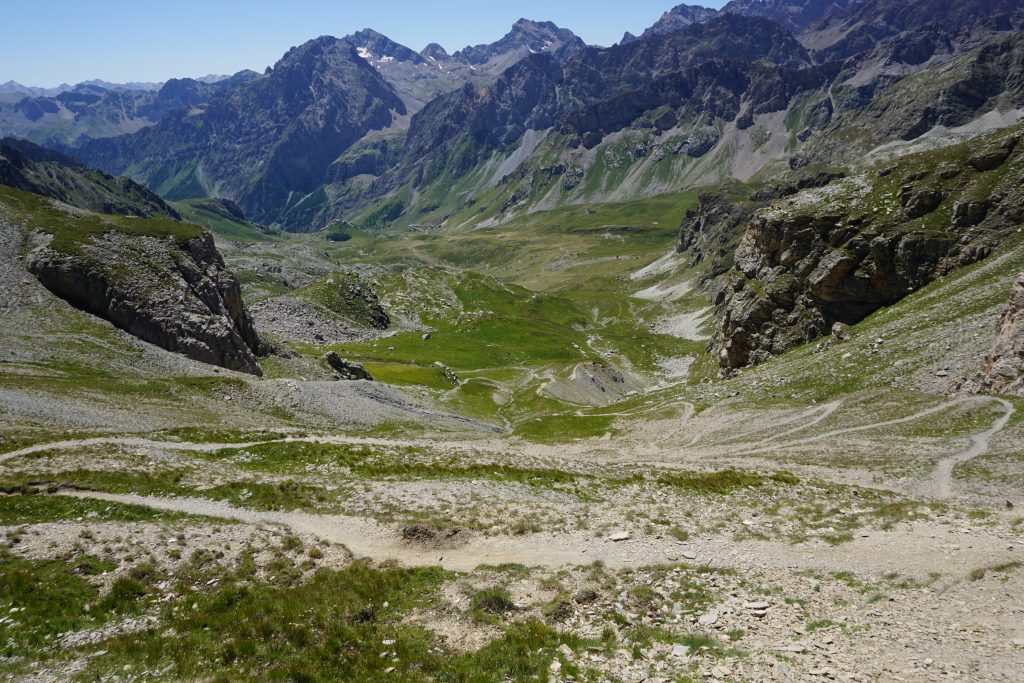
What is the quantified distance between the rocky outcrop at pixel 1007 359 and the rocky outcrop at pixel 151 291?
96.3 metres

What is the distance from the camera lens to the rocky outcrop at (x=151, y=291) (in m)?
79.0

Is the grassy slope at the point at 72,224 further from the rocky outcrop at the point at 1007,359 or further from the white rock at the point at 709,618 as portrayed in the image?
the rocky outcrop at the point at 1007,359

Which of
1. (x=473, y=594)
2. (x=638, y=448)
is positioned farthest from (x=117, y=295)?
(x=473, y=594)

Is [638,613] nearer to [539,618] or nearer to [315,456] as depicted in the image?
[539,618]

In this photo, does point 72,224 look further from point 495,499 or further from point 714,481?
point 714,481

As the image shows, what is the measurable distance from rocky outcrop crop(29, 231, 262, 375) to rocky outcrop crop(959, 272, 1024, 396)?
316ft

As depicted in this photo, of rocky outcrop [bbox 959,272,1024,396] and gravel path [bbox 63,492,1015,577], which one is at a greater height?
rocky outcrop [bbox 959,272,1024,396]

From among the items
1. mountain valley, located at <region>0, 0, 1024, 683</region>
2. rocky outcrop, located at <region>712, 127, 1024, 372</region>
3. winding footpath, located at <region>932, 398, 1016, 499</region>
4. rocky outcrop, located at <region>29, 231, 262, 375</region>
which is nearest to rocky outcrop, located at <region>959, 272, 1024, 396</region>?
mountain valley, located at <region>0, 0, 1024, 683</region>

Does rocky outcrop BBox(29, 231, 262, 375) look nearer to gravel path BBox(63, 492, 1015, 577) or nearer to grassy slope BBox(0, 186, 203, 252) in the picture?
grassy slope BBox(0, 186, 203, 252)

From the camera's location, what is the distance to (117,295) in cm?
7944

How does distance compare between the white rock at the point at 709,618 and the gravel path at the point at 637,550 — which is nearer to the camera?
the white rock at the point at 709,618

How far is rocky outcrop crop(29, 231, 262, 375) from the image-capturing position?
79000 millimetres

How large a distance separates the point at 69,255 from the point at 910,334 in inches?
4641

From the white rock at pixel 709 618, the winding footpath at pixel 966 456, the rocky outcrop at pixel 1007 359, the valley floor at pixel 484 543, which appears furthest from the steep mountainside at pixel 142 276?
the rocky outcrop at pixel 1007 359
